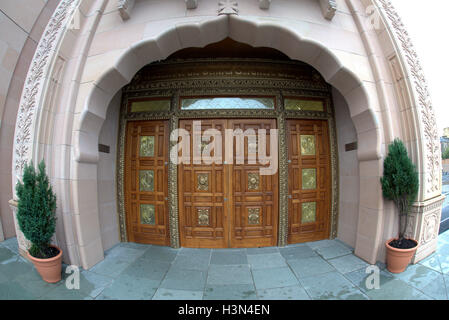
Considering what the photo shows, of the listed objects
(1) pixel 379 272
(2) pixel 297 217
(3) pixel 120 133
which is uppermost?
(3) pixel 120 133

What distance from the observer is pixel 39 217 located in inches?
91.2

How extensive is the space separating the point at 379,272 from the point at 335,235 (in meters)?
1.08

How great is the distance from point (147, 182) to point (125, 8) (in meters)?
3.21

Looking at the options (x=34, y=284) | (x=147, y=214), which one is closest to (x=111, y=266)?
(x=34, y=284)

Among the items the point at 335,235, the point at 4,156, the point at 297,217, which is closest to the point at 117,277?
the point at 297,217

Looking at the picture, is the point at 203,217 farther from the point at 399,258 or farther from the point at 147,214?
the point at 399,258

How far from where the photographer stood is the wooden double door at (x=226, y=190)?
3512 millimetres

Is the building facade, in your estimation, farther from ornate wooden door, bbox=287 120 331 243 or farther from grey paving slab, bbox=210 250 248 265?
grey paving slab, bbox=210 250 248 265

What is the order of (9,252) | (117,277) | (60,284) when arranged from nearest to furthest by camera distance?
(60,284) < (117,277) < (9,252)

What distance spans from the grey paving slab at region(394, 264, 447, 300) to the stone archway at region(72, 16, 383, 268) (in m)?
0.43

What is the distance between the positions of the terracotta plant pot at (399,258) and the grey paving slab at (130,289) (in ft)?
11.9

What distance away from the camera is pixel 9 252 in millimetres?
3082

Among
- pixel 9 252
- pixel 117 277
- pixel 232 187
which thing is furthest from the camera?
pixel 232 187

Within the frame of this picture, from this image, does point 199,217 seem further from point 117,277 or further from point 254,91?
point 254,91
